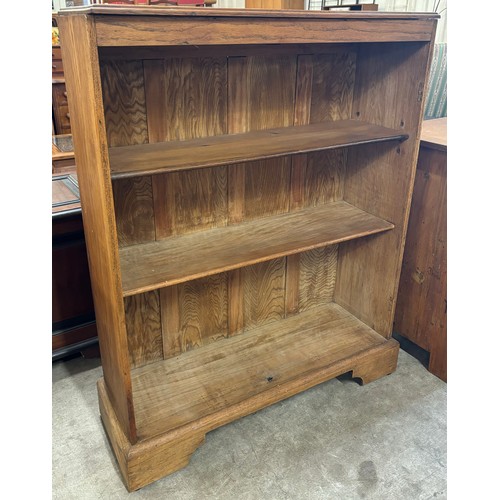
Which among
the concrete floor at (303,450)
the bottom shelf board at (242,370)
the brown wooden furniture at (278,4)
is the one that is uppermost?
the brown wooden furniture at (278,4)

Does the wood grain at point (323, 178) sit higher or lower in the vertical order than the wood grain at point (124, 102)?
lower

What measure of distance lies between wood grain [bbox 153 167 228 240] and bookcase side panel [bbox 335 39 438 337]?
0.63 meters

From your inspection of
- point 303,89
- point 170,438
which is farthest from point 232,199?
point 170,438

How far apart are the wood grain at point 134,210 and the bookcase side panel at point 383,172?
2.97 ft

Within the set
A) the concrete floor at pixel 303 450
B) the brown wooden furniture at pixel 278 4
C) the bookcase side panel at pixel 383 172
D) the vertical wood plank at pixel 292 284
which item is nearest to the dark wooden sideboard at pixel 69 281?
the concrete floor at pixel 303 450

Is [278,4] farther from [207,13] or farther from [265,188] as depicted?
[265,188]

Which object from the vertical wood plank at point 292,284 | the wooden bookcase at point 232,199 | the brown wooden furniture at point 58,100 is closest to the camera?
the wooden bookcase at point 232,199

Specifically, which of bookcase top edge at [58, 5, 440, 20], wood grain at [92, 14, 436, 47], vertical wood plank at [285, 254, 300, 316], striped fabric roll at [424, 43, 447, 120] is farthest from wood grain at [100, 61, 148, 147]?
striped fabric roll at [424, 43, 447, 120]

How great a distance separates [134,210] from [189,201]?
0.20m

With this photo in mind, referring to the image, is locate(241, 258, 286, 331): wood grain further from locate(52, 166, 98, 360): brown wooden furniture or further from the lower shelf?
locate(52, 166, 98, 360): brown wooden furniture

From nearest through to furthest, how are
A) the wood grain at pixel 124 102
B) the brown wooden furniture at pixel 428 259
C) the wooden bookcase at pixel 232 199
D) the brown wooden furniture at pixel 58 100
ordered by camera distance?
the wooden bookcase at pixel 232 199
the wood grain at pixel 124 102
the brown wooden furniture at pixel 428 259
the brown wooden furniture at pixel 58 100

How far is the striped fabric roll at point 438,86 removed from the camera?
9.27ft

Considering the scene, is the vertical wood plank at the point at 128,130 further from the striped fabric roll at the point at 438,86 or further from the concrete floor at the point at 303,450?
the striped fabric roll at the point at 438,86
